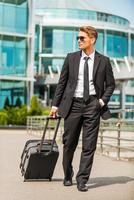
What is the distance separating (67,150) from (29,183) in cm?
84

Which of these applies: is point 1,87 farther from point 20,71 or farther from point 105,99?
point 105,99

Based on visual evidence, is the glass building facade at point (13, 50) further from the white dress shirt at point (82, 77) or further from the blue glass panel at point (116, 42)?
the white dress shirt at point (82, 77)

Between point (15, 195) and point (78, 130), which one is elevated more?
point (78, 130)

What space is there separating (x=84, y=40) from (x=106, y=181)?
187 centimetres

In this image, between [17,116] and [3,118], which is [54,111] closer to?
[3,118]

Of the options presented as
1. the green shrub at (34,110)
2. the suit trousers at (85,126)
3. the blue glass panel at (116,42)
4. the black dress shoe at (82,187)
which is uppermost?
the blue glass panel at (116,42)

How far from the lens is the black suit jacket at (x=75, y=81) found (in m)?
5.62

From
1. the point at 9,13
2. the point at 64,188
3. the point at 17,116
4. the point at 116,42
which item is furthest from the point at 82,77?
the point at 9,13

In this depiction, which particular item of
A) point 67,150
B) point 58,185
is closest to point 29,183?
point 58,185

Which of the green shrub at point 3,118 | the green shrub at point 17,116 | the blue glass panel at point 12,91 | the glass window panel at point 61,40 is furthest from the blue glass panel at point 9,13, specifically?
the glass window panel at point 61,40

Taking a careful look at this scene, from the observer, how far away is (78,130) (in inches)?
228

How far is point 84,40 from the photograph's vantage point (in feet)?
18.3

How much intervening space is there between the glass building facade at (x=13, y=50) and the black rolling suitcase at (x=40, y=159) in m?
34.3

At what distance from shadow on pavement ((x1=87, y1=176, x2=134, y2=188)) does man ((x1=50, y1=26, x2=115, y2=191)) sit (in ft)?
1.92
